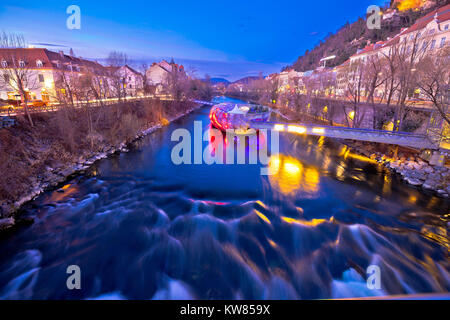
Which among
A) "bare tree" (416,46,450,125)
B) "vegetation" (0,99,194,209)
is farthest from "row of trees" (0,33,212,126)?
"bare tree" (416,46,450,125)

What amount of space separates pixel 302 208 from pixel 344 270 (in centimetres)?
420

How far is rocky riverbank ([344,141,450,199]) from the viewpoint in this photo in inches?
527

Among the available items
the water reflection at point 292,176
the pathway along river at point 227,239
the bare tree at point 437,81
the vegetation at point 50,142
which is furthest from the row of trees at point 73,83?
the bare tree at point 437,81

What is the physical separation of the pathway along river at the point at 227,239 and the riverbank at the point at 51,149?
0.85 m

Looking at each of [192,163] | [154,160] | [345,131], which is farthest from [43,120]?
[345,131]

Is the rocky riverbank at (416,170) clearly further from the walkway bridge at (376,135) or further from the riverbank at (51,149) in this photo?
the riverbank at (51,149)

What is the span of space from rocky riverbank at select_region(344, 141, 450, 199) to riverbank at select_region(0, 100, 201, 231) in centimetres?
2339

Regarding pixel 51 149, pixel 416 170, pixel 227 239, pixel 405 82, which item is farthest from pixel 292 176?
pixel 51 149

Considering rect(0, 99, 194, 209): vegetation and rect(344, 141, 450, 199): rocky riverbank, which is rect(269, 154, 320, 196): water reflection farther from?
rect(0, 99, 194, 209): vegetation

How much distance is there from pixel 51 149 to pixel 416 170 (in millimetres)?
27588

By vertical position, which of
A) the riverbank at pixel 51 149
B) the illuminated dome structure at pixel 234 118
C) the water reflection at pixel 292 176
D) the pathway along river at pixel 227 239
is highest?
the illuminated dome structure at pixel 234 118

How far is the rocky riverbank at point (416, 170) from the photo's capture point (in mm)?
13389

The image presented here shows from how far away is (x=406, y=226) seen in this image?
10.3 meters
